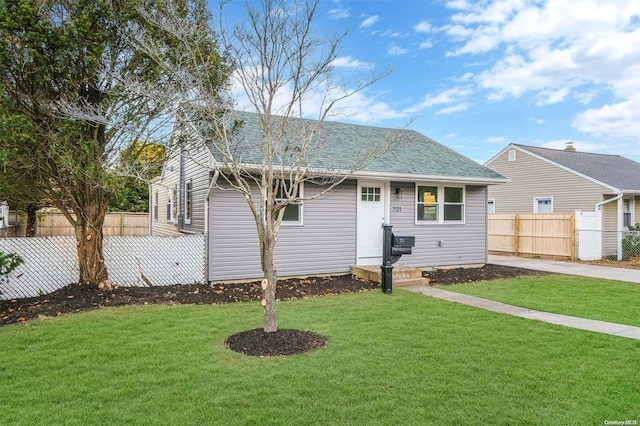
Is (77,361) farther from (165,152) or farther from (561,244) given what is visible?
(561,244)

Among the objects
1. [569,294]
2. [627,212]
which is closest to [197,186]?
[569,294]

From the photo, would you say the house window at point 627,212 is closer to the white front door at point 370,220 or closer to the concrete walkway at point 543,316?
the white front door at point 370,220

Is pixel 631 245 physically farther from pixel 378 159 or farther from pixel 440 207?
pixel 378 159

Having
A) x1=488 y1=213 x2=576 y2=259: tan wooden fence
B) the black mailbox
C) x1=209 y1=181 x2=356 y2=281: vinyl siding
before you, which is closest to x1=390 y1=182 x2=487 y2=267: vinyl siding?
x1=209 y1=181 x2=356 y2=281: vinyl siding

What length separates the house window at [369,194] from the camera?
35.1 ft

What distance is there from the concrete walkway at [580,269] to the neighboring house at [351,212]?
6.51 ft

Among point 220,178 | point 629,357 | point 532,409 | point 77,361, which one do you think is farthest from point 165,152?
point 629,357

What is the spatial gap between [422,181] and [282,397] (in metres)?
8.64

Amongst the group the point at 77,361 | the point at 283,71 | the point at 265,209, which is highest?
the point at 283,71

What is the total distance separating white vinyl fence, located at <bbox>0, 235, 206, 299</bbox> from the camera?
7.80m

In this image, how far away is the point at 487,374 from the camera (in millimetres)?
4031

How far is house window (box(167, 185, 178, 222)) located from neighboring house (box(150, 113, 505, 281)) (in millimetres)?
34

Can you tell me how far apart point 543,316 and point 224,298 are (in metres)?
5.47

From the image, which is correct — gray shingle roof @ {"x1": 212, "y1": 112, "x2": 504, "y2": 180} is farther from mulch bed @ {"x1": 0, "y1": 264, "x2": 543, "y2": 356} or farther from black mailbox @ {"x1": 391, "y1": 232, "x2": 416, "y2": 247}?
mulch bed @ {"x1": 0, "y1": 264, "x2": 543, "y2": 356}
